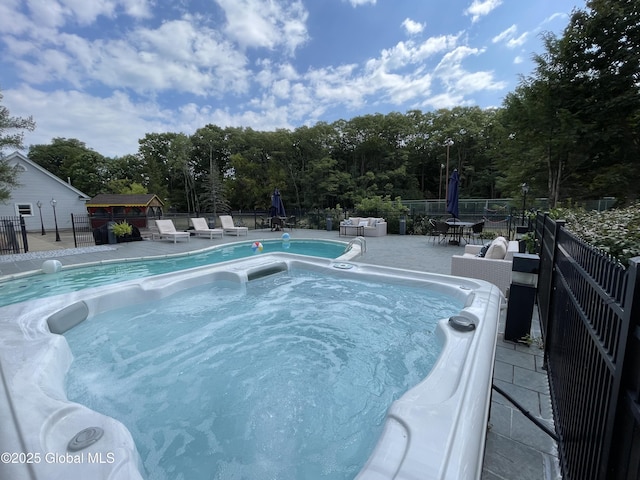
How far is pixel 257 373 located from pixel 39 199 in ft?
75.2

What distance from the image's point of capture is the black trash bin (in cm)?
273

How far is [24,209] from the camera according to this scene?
17.2 meters

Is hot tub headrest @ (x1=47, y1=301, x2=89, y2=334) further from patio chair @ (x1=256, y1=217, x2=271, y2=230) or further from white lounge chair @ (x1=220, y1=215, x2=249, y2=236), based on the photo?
patio chair @ (x1=256, y1=217, x2=271, y2=230)

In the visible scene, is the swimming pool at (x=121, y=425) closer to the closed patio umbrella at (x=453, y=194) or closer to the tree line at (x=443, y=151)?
the closed patio umbrella at (x=453, y=194)

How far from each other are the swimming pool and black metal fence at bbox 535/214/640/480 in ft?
1.26

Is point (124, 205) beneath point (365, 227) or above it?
above

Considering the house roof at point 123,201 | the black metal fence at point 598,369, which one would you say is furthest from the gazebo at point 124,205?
the black metal fence at point 598,369

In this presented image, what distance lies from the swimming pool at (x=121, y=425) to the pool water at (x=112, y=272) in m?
2.48

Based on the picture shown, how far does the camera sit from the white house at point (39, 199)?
1683 cm

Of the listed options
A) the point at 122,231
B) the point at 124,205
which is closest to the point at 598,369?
the point at 122,231

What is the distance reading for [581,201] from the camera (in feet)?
37.6

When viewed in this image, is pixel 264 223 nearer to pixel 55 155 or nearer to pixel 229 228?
pixel 229 228

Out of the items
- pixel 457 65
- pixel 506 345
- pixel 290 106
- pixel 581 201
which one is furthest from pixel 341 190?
pixel 506 345

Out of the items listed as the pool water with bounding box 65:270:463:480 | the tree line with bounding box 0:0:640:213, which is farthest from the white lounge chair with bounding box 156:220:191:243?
the tree line with bounding box 0:0:640:213
